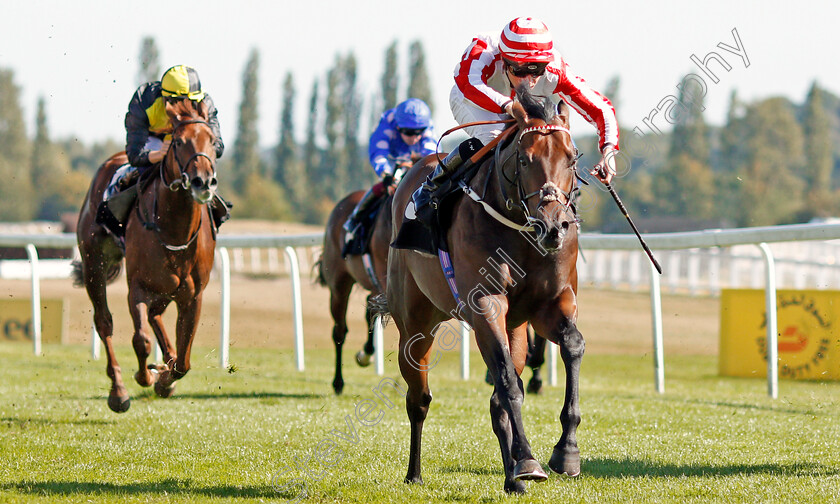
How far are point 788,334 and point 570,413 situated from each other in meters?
5.49

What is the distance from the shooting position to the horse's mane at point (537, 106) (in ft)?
14.1

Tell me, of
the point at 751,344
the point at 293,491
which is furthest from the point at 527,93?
the point at 751,344

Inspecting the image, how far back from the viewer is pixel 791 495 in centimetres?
435

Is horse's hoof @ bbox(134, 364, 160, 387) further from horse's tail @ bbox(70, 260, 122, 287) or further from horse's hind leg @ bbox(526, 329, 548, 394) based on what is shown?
horse's hind leg @ bbox(526, 329, 548, 394)

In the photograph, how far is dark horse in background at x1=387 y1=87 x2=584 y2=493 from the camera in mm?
4102

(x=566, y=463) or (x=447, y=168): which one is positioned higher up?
(x=447, y=168)

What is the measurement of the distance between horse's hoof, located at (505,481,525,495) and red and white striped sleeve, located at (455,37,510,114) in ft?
5.79

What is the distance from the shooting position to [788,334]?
8984 mm

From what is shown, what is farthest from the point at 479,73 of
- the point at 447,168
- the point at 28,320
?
the point at 28,320

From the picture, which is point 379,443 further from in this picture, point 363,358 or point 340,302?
point 340,302

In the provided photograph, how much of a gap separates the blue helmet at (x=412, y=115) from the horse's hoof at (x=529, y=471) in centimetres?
455

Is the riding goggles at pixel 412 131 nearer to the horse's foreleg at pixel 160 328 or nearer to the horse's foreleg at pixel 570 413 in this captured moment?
the horse's foreleg at pixel 160 328

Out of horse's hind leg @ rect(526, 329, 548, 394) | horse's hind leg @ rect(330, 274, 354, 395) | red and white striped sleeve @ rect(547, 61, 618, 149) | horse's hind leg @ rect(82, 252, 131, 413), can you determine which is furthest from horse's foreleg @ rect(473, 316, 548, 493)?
horse's hind leg @ rect(330, 274, 354, 395)

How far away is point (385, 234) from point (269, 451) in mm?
2672
